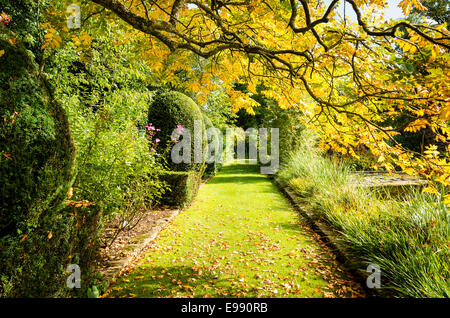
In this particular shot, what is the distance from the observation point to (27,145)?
1.74 meters

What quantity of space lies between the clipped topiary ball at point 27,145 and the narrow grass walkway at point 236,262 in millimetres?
1714

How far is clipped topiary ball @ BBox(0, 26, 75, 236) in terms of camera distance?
165 centimetres

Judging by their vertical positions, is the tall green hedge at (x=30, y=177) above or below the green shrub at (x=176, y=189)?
above

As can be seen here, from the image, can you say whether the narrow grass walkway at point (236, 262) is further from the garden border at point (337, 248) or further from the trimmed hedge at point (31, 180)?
the trimmed hedge at point (31, 180)

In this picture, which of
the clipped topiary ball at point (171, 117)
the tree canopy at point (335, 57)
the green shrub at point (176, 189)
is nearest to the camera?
the tree canopy at point (335, 57)

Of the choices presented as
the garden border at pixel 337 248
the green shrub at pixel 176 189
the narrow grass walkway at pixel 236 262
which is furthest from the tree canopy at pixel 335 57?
the green shrub at pixel 176 189

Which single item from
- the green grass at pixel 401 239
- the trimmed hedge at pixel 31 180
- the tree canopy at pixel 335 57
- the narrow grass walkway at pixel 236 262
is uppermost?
the tree canopy at pixel 335 57

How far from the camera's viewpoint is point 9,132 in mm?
1661

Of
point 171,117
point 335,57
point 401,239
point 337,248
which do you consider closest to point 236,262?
point 337,248

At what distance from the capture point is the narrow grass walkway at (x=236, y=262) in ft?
9.96

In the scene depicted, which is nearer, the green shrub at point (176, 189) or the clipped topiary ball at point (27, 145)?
the clipped topiary ball at point (27, 145)

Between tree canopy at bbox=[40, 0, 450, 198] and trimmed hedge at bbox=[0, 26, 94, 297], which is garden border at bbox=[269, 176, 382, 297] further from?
trimmed hedge at bbox=[0, 26, 94, 297]

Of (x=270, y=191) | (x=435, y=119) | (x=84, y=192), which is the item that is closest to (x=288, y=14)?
(x=435, y=119)
